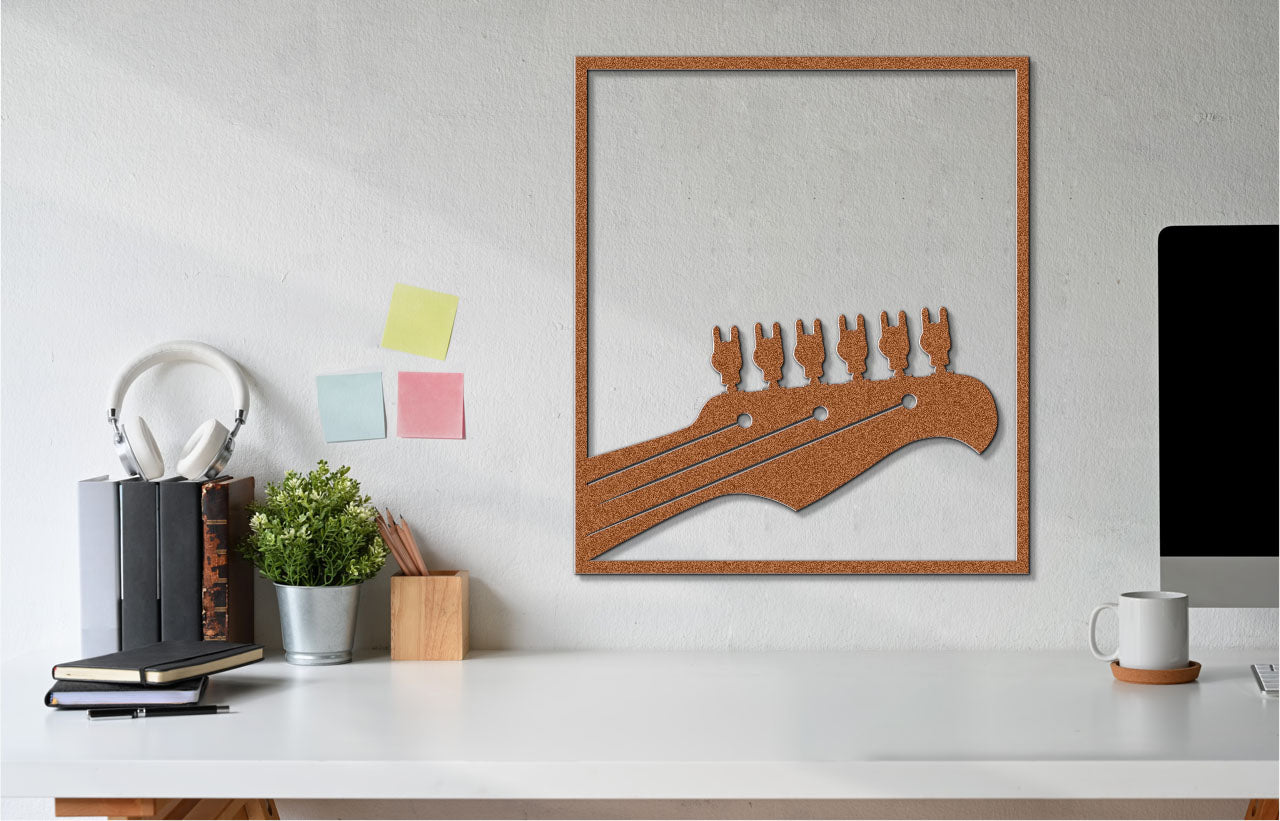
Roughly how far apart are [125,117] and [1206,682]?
5.30 ft

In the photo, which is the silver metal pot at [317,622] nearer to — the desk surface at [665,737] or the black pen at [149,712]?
the desk surface at [665,737]

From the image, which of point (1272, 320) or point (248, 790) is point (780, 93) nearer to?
point (1272, 320)

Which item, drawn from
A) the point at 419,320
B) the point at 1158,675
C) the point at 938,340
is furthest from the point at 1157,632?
the point at 419,320

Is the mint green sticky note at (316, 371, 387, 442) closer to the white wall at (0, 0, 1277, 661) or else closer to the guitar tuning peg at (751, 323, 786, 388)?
the white wall at (0, 0, 1277, 661)

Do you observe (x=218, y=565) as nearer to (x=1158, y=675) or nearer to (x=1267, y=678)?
(x=1158, y=675)

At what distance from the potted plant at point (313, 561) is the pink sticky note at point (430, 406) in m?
0.15

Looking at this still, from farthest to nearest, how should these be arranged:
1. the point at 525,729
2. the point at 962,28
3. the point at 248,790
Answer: the point at 962,28, the point at 525,729, the point at 248,790

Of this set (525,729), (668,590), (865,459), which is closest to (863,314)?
(865,459)

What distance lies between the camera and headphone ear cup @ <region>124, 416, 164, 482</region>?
1.38 m

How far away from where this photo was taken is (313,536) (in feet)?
4.42

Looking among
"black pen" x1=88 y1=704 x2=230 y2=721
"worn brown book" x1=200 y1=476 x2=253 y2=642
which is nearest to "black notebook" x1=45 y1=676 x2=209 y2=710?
"black pen" x1=88 y1=704 x2=230 y2=721

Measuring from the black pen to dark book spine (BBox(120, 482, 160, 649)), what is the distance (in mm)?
209

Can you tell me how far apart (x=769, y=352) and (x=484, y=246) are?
0.43m

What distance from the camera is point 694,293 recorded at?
1477 mm
